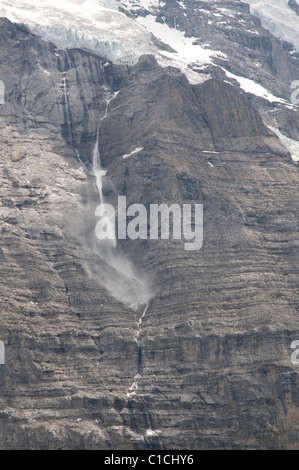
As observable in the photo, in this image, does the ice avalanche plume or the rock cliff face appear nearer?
the rock cliff face

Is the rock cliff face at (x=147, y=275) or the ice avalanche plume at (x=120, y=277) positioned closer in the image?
the rock cliff face at (x=147, y=275)

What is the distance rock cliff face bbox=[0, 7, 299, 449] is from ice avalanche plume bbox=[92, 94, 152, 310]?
0.56m

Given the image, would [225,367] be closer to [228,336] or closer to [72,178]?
[228,336]

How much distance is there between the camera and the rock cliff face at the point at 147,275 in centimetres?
14988

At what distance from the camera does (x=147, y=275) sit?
169125 millimetres

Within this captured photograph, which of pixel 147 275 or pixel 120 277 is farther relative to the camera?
pixel 147 275

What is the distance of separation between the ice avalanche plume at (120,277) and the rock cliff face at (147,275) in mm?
563

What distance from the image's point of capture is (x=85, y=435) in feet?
479

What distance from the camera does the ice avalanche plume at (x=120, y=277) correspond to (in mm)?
165625

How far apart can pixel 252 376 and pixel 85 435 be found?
23.7 m

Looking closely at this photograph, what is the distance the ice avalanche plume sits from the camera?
16562 centimetres

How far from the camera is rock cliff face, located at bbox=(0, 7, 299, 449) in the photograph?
14988 centimetres

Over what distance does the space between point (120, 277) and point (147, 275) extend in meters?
3.97
